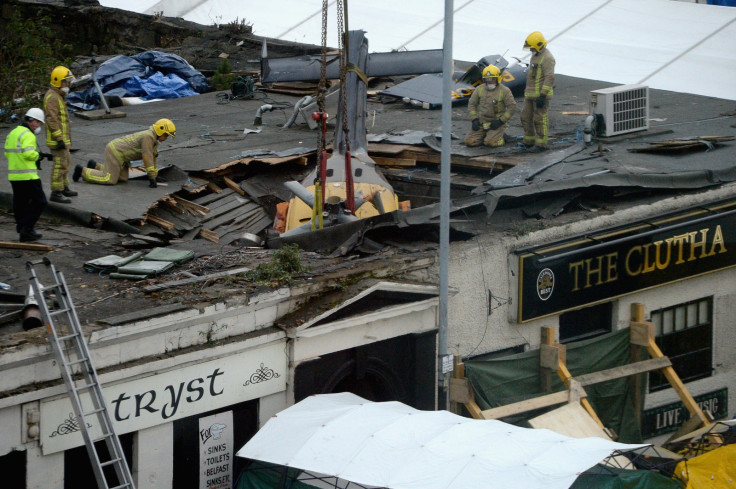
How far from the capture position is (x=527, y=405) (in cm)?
1302

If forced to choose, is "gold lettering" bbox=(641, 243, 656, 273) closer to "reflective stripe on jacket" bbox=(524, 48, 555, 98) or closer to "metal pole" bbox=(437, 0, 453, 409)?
"reflective stripe on jacket" bbox=(524, 48, 555, 98)

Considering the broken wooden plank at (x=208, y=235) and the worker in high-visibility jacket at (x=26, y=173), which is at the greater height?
the worker in high-visibility jacket at (x=26, y=173)

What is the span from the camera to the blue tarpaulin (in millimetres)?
25359

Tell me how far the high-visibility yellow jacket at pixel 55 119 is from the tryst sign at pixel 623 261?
703 cm

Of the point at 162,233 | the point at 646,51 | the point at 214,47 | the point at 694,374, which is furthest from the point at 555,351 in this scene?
the point at 214,47

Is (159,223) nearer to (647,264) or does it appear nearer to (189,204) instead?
(189,204)

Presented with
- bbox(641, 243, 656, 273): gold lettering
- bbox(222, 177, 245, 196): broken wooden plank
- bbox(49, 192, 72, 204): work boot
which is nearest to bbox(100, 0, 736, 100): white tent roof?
bbox(641, 243, 656, 273): gold lettering

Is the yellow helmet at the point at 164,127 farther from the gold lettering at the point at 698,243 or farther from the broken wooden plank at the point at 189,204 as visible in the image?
the gold lettering at the point at 698,243

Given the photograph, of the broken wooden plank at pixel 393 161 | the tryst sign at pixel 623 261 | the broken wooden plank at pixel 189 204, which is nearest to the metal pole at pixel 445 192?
the tryst sign at pixel 623 261

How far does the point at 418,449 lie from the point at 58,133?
26.3 ft

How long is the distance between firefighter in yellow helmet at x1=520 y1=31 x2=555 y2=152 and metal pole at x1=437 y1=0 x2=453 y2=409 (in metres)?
6.07

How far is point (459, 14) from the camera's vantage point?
30.7 metres

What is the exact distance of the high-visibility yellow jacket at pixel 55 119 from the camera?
49.9ft

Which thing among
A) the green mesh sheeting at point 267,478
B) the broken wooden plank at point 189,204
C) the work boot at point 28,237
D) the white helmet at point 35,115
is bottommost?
the green mesh sheeting at point 267,478
